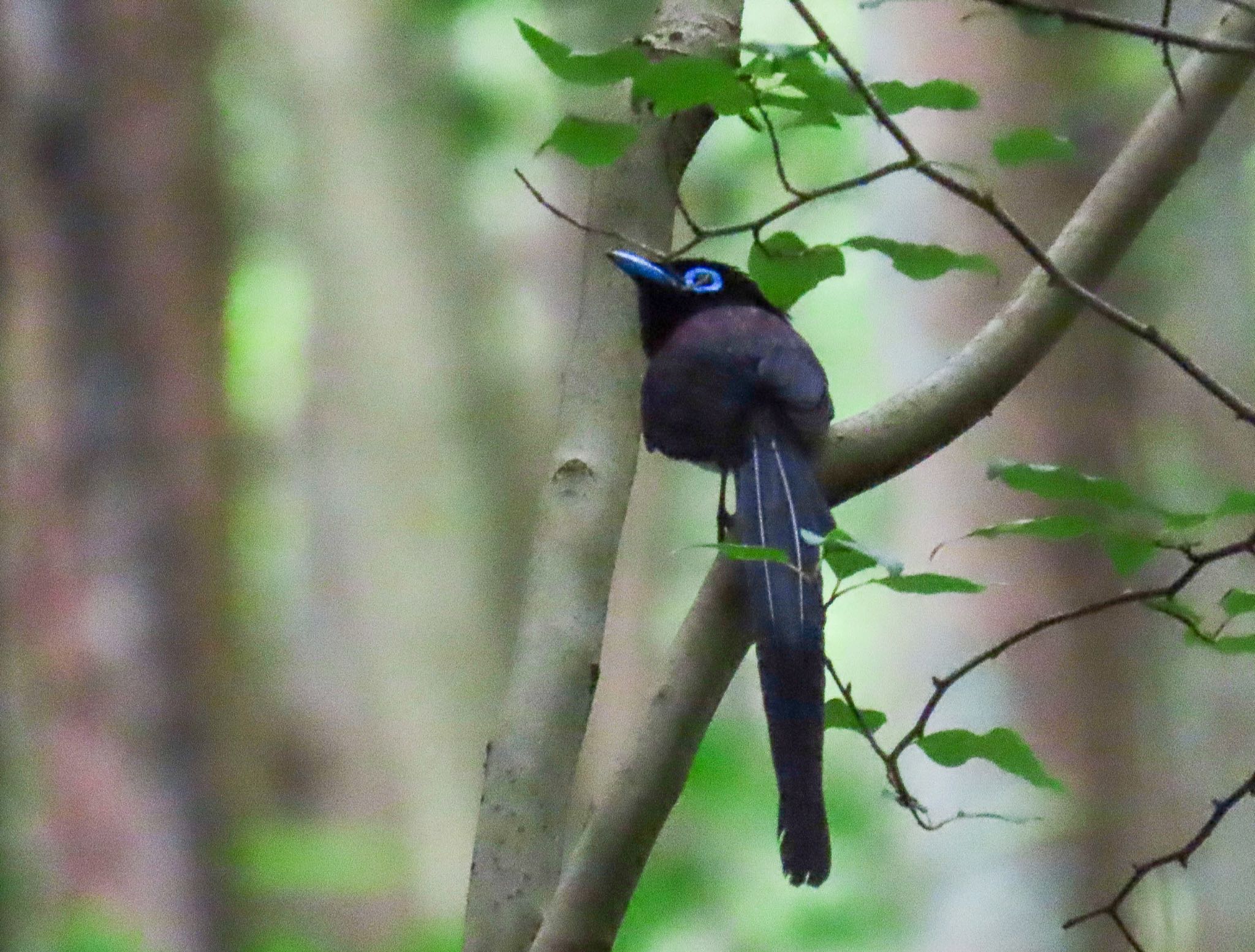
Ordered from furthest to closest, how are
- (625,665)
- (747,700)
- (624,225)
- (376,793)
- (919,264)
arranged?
(747,700)
(625,665)
(376,793)
(624,225)
(919,264)

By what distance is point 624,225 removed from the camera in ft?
7.78

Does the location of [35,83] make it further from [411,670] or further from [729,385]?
[729,385]

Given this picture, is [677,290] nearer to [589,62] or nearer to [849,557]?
[589,62]

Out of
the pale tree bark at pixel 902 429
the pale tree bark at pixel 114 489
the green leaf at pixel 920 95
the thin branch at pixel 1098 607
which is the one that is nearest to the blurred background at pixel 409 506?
the pale tree bark at pixel 114 489

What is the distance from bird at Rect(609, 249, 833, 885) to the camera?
189 centimetres

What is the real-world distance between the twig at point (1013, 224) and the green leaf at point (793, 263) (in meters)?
0.33

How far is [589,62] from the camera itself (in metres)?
1.68

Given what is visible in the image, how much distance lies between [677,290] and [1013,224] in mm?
982

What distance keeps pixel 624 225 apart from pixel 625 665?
6.68m

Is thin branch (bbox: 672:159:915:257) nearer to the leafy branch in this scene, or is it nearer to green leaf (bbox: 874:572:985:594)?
the leafy branch

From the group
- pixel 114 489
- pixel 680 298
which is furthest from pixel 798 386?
pixel 114 489

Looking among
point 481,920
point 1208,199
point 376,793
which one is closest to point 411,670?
point 376,793

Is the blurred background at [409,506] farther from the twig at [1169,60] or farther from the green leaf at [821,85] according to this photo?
the green leaf at [821,85]

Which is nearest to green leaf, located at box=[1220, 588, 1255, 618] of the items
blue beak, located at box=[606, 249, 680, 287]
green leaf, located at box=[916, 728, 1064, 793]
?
green leaf, located at box=[916, 728, 1064, 793]
